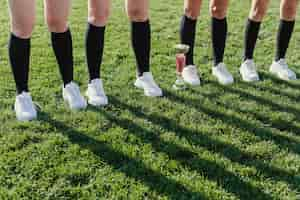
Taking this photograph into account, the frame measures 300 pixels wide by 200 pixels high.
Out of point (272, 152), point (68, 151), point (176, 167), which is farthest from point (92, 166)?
point (272, 152)

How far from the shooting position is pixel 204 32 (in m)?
5.18

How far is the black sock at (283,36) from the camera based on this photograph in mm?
3887

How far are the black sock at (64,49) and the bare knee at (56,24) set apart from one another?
32mm

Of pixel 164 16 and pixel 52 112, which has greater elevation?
pixel 164 16

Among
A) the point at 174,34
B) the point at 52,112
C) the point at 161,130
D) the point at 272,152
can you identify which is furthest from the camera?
the point at 174,34

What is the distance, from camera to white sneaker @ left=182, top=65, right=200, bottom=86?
3.76 meters

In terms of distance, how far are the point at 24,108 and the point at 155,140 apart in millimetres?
889

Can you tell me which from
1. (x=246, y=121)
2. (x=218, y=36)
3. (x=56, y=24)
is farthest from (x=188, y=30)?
(x=56, y=24)

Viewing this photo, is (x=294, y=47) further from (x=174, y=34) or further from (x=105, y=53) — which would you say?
(x=105, y=53)

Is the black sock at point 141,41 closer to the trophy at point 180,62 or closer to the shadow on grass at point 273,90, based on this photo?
the trophy at point 180,62

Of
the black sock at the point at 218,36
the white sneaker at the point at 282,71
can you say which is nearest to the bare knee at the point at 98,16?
the black sock at the point at 218,36

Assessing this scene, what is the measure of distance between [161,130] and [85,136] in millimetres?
476

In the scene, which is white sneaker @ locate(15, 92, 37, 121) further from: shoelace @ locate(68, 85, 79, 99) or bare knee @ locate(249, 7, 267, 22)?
bare knee @ locate(249, 7, 267, 22)

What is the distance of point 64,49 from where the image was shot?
A: 3072 millimetres
